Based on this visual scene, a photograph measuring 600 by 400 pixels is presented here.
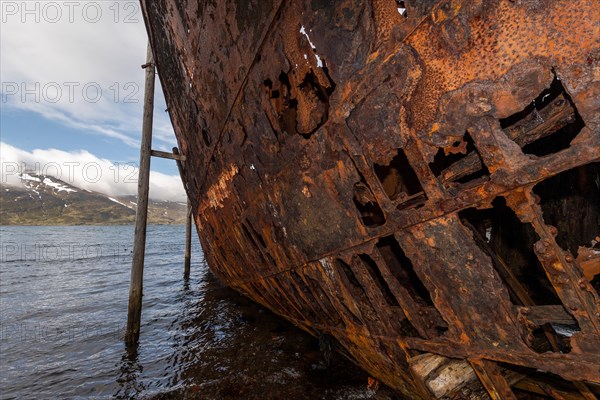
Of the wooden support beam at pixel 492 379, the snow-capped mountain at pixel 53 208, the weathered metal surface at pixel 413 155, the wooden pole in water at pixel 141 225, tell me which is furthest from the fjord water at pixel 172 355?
the snow-capped mountain at pixel 53 208

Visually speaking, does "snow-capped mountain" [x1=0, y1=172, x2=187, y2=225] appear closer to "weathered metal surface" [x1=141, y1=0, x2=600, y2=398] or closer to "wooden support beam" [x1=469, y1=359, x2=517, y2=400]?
"weathered metal surface" [x1=141, y1=0, x2=600, y2=398]

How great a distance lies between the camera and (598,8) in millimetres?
876

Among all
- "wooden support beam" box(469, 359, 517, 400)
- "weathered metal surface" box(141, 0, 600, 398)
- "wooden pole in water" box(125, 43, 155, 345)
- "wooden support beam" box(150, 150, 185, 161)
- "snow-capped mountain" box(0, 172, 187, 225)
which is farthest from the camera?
"snow-capped mountain" box(0, 172, 187, 225)

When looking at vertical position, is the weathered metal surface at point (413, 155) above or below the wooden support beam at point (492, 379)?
above

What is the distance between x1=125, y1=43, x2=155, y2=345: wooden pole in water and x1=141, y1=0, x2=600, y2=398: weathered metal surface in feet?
10.1

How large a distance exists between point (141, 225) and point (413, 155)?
16.9ft

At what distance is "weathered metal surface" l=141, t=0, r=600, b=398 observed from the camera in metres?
1.03

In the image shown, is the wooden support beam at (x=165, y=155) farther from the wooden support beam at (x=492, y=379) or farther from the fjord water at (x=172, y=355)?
the wooden support beam at (x=492, y=379)

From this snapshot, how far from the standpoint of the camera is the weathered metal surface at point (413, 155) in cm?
103

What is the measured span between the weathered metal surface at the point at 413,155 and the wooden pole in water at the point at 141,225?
308cm

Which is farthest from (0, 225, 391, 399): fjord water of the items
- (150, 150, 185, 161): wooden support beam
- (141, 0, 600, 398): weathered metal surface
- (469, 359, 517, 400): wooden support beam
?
(150, 150, 185, 161): wooden support beam

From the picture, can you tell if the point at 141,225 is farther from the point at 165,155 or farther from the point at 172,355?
the point at 172,355

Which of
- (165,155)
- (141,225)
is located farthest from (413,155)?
(165,155)

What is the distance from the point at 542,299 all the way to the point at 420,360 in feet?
9.12
